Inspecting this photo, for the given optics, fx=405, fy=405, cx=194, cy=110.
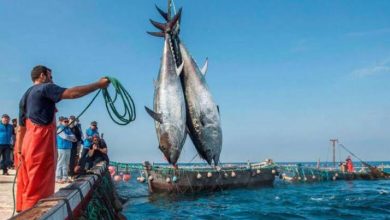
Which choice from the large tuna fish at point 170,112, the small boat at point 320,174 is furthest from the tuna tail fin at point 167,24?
the small boat at point 320,174

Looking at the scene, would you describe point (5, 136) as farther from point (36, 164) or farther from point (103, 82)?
point (103, 82)

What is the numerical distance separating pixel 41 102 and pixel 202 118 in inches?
148

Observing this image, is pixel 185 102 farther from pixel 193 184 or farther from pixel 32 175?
pixel 193 184

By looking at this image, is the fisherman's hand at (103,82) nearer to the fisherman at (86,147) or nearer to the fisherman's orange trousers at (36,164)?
the fisherman's orange trousers at (36,164)

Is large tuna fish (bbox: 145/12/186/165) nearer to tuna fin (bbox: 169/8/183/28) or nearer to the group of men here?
tuna fin (bbox: 169/8/183/28)

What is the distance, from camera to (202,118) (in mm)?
7871

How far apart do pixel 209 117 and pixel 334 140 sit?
54.1 metres

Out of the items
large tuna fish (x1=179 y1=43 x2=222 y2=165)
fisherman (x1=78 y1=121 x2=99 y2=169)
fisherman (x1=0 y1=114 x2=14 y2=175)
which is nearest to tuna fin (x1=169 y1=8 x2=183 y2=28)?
large tuna fish (x1=179 y1=43 x2=222 y2=165)

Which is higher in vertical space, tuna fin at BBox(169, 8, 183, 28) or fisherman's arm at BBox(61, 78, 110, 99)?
tuna fin at BBox(169, 8, 183, 28)

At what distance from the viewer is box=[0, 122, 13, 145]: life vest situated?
12648 millimetres

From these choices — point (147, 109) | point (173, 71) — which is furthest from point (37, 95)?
point (173, 71)

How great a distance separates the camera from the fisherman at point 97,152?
1252 centimetres

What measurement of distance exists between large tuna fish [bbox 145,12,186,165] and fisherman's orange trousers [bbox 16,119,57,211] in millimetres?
2877

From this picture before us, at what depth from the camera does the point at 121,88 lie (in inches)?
201
